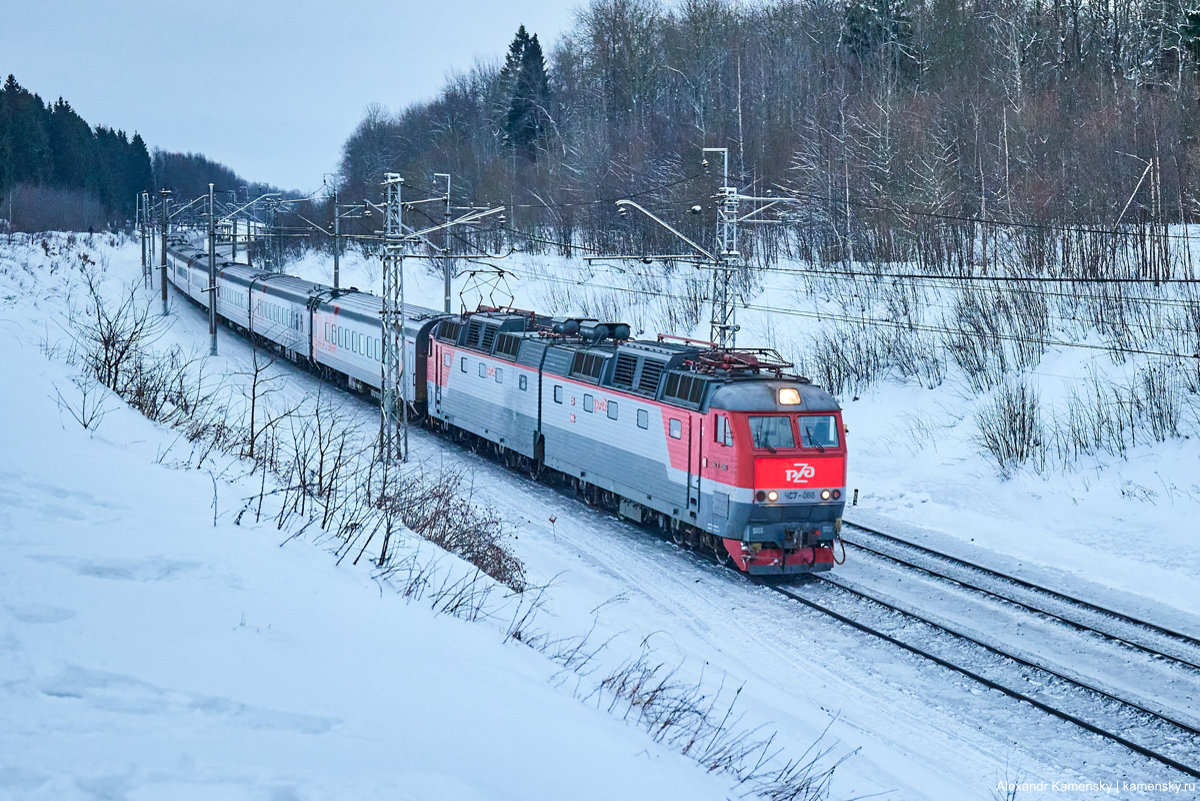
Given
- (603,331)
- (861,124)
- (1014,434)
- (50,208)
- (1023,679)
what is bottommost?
(1023,679)

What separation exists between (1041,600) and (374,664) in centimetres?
1169

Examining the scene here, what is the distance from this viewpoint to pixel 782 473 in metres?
15.6

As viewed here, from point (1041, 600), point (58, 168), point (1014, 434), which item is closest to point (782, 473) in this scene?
point (1041, 600)

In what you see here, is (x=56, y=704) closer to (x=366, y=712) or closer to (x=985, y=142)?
(x=366, y=712)

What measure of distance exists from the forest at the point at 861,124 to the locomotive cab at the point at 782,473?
50.0ft

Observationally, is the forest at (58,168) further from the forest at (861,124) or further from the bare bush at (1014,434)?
the bare bush at (1014,434)

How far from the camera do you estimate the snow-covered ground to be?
17.1 feet

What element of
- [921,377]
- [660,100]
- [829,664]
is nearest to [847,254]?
[921,377]

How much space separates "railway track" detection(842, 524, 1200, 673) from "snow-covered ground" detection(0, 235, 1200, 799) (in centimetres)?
85

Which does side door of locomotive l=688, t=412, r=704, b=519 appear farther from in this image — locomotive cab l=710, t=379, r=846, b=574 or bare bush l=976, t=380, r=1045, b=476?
bare bush l=976, t=380, r=1045, b=476

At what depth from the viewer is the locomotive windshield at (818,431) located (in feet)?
52.3

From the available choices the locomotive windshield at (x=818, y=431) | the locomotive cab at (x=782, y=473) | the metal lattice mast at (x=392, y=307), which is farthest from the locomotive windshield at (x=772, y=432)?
the metal lattice mast at (x=392, y=307)

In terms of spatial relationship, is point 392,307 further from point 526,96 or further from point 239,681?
point 526,96

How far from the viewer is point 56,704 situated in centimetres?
515
